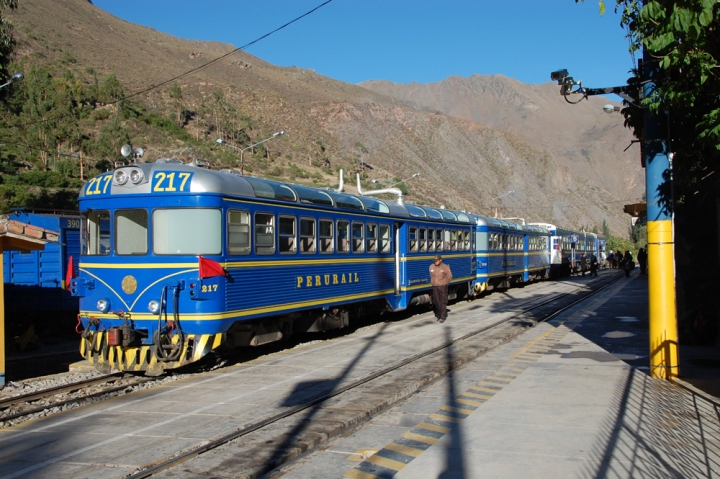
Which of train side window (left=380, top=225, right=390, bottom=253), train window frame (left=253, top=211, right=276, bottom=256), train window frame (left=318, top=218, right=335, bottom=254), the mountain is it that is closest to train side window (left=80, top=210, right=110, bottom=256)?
train window frame (left=253, top=211, right=276, bottom=256)

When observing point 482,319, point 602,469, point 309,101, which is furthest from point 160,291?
point 309,101

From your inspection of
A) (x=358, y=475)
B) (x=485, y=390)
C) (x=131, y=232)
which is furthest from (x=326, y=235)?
(x=358, y=475)

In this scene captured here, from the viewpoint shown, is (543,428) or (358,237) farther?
(358,237)

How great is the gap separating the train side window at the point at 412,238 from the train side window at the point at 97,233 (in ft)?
29.0

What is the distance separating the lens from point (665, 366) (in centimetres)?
963

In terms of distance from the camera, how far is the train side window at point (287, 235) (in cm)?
1195

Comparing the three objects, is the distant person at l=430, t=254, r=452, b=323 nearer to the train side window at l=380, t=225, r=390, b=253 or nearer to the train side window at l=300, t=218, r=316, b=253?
the train side window at l=380, t=225, r=390, b=253

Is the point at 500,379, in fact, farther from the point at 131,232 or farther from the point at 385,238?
the point at 385,238

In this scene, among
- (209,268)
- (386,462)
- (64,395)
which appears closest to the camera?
(386,462)

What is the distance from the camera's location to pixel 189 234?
408 inches

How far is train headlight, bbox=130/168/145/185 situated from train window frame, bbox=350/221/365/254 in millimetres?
5288

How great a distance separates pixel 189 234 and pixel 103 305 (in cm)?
177

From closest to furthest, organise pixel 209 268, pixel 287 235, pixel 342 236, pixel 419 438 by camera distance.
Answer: pixel 419 438
pixel 209 268
pixel 287 235
pixel 342 236

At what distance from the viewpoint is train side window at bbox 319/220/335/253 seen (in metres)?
13.5
